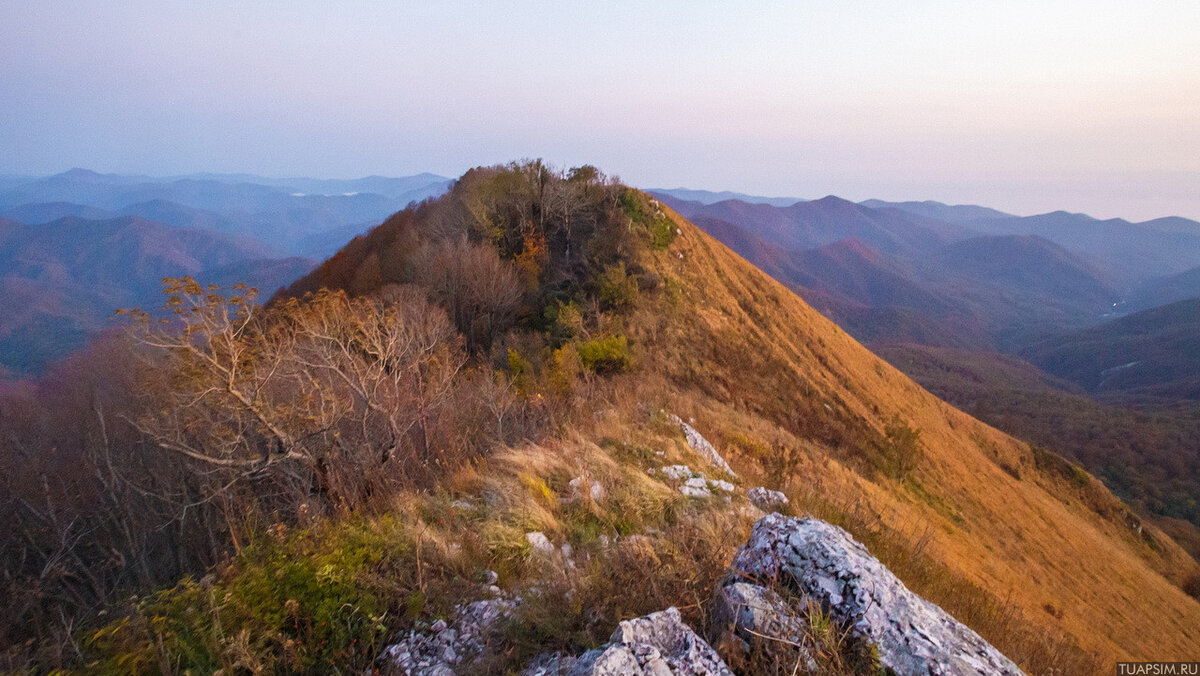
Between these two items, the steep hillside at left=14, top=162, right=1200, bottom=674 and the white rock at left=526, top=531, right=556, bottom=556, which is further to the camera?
the white rock at left=526, top=531, right=556, bottom=556

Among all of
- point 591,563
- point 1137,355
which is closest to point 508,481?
point 591,563

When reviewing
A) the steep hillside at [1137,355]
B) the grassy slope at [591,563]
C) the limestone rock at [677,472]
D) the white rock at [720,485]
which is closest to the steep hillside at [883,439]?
the grassy slope at [591,563]

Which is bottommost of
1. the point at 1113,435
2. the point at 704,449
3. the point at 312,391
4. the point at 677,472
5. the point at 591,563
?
the point at 1113,435

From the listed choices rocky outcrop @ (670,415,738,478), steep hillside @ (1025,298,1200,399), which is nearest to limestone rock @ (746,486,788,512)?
rocky outcrop @ (670,415,738,478)

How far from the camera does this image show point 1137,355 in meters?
134

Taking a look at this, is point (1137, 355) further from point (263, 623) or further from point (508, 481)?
point (263, 623)

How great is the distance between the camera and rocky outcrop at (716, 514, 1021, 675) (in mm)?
2543

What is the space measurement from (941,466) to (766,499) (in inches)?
1068

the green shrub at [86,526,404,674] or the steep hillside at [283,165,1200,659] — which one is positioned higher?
the green shrub at [86,526,404,674]

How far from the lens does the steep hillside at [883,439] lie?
55.8 ft

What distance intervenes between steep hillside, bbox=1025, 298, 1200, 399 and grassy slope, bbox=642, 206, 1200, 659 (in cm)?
11748

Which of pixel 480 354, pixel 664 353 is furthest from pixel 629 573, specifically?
pixel 664 353

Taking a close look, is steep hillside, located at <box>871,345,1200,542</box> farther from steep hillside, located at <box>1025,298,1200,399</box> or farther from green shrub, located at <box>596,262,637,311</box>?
green shrub, located at <box>596,262,637,311</box>

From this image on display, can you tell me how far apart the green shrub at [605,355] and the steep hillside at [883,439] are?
135 cm
